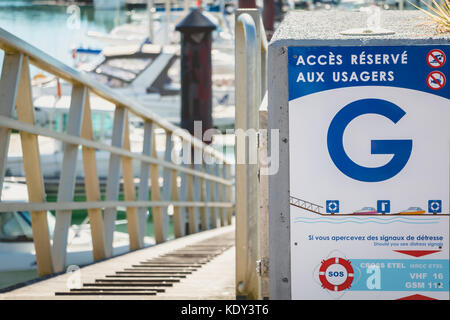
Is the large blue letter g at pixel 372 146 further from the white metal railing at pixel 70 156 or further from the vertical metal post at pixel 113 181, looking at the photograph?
the vertical metal post at pixel 113 181

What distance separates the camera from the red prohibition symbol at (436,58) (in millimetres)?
2180

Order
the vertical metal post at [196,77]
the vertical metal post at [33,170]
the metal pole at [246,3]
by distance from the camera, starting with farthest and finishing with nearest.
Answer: the metal pole at [246,3]
the vertical metal post at [196,77]
the vertical metal post at [33,170]

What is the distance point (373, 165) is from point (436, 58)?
1.18 feet

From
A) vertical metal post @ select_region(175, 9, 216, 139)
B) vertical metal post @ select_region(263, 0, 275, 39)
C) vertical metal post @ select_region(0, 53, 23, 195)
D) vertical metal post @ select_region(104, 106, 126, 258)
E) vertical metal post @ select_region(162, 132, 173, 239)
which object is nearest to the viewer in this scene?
vertical metal post @ select_region(0, 53, 23, 195)

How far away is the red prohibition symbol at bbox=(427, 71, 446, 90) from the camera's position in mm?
2182

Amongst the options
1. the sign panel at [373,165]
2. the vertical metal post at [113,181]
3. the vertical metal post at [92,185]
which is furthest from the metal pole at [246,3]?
the sign panel at [373,165]

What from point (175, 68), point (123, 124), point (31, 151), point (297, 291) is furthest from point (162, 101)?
point (297, 291)

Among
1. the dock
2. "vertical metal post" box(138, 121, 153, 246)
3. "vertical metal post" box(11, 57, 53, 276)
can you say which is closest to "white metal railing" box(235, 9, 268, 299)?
the dock

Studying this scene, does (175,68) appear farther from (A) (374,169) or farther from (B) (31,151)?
(A) (374,169)

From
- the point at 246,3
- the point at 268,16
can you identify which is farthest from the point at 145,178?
the point at 268,16

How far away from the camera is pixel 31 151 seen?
3717 millimetres

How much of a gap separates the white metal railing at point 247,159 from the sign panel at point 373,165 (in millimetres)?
418

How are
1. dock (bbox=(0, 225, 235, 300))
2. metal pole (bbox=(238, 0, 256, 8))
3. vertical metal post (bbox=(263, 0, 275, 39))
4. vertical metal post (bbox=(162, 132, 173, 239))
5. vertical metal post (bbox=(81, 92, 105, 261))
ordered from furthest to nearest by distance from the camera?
1. vertical metal post (bbox=(263, 0, 275, 39))
2. metal pole (bbox=(238, 0, 256, 8))
3. vertical metal post (bbox=(162, 132, 173, 239))
4. vertical metal post (bbox=(81, 92, 105, 261))
5. dock (bbox=(0, 225, 235, 300))

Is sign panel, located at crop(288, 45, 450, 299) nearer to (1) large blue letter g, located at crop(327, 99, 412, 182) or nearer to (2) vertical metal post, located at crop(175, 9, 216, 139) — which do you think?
(1) large blue letter g, located at crop(327, 99, 412, 182)
